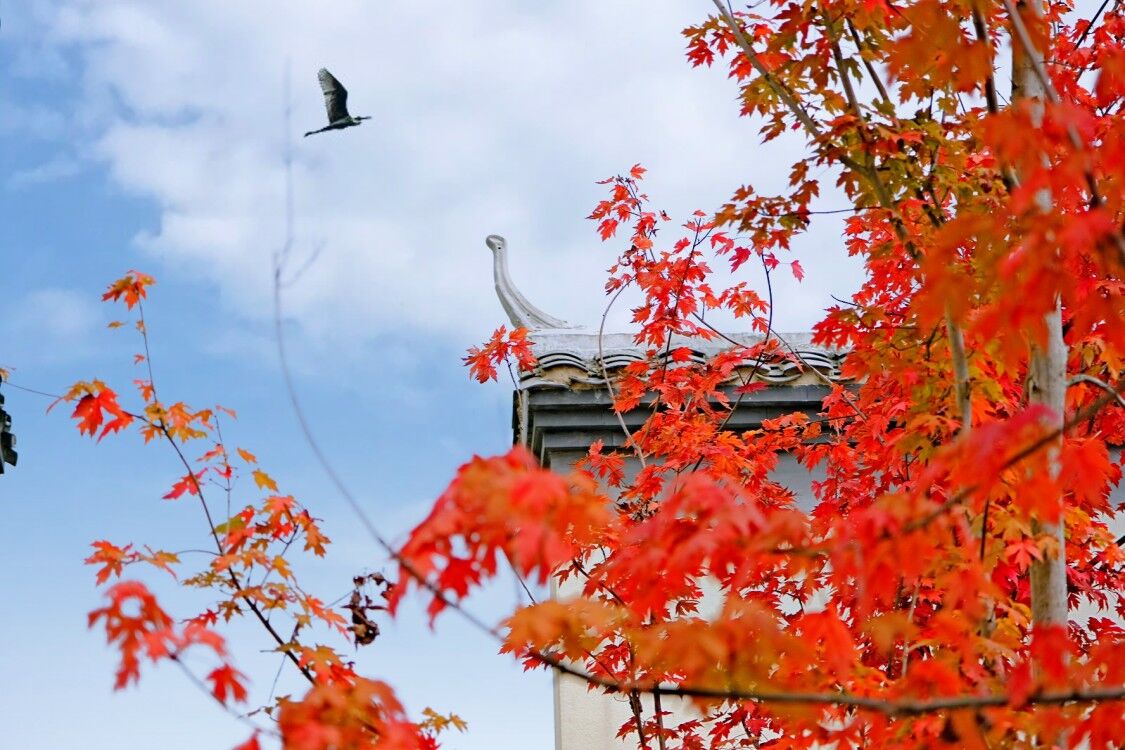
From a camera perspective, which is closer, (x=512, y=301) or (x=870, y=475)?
Answer: (x=870, y=475)

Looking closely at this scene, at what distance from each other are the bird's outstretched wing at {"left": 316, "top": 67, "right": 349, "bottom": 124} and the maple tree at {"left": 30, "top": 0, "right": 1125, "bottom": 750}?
2155 millimetres

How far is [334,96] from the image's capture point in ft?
27.1

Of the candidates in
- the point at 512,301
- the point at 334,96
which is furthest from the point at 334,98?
the point at 512,301

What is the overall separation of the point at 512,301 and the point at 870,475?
4169 millimetres

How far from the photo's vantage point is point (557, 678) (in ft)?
30.2

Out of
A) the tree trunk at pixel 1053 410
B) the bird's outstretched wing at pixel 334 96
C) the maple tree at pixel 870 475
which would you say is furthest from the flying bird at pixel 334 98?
the tree trunk at pixel 1053 410

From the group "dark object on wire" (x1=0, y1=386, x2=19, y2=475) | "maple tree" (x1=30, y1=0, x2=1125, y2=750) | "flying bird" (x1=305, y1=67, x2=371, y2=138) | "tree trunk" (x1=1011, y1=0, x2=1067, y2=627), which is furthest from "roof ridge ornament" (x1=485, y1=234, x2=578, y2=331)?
"tree trunk" (x1=1011, y1=0, x2=1067, y2=627)

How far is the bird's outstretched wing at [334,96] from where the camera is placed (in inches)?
324

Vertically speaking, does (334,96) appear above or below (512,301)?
above

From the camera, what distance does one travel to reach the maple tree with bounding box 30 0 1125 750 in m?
3.37

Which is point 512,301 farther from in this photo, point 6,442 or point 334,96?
point 6,442

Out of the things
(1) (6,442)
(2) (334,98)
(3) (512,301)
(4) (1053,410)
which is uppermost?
(2) (334,98)

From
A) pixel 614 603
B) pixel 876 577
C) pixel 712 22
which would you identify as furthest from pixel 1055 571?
pixel 712 22

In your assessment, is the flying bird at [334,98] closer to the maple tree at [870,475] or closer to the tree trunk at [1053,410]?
the maple tree at [870,475]
